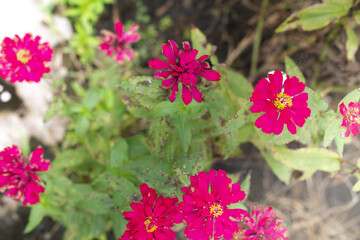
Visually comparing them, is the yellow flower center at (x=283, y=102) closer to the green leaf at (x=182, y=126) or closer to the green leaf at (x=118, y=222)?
the green leaf at (x=182, y=126)

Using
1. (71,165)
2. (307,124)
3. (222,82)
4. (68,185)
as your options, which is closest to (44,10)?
(71,165)

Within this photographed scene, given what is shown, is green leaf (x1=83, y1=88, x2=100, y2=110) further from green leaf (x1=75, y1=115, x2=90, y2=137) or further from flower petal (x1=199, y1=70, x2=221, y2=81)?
flower petal (x1=199, y1=70, x2=221, y2=81)

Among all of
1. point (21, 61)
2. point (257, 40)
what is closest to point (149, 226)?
point (21, 61)

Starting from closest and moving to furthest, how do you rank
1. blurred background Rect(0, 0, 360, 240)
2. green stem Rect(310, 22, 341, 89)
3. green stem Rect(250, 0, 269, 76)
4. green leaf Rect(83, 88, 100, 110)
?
1. green leaf Rect(83, 88, 100, 110)
2. green stem Rect(310, 22, 341, 89)
3. blurred background Rect(0, 0, 360, 240)
4. green stem Rect(250, 0, 269, 76)

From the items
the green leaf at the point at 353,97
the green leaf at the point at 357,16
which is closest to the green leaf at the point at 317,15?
the green leaf at the point at 357,16

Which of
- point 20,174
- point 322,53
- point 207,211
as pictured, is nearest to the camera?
point 207,211

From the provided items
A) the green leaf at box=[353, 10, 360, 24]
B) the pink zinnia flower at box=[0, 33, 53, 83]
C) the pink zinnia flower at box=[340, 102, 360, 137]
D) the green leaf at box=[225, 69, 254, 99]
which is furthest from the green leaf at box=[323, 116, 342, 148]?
the pink zinnia flower at box=[0, 33, 53, 83]

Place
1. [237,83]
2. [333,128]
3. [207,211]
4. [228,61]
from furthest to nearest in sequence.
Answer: [228,61] → [237,83] → [333,128] → [207,211]

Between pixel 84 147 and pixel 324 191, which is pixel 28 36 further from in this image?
pixel 324 191

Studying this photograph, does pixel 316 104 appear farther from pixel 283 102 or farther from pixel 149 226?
pixel 149 226
